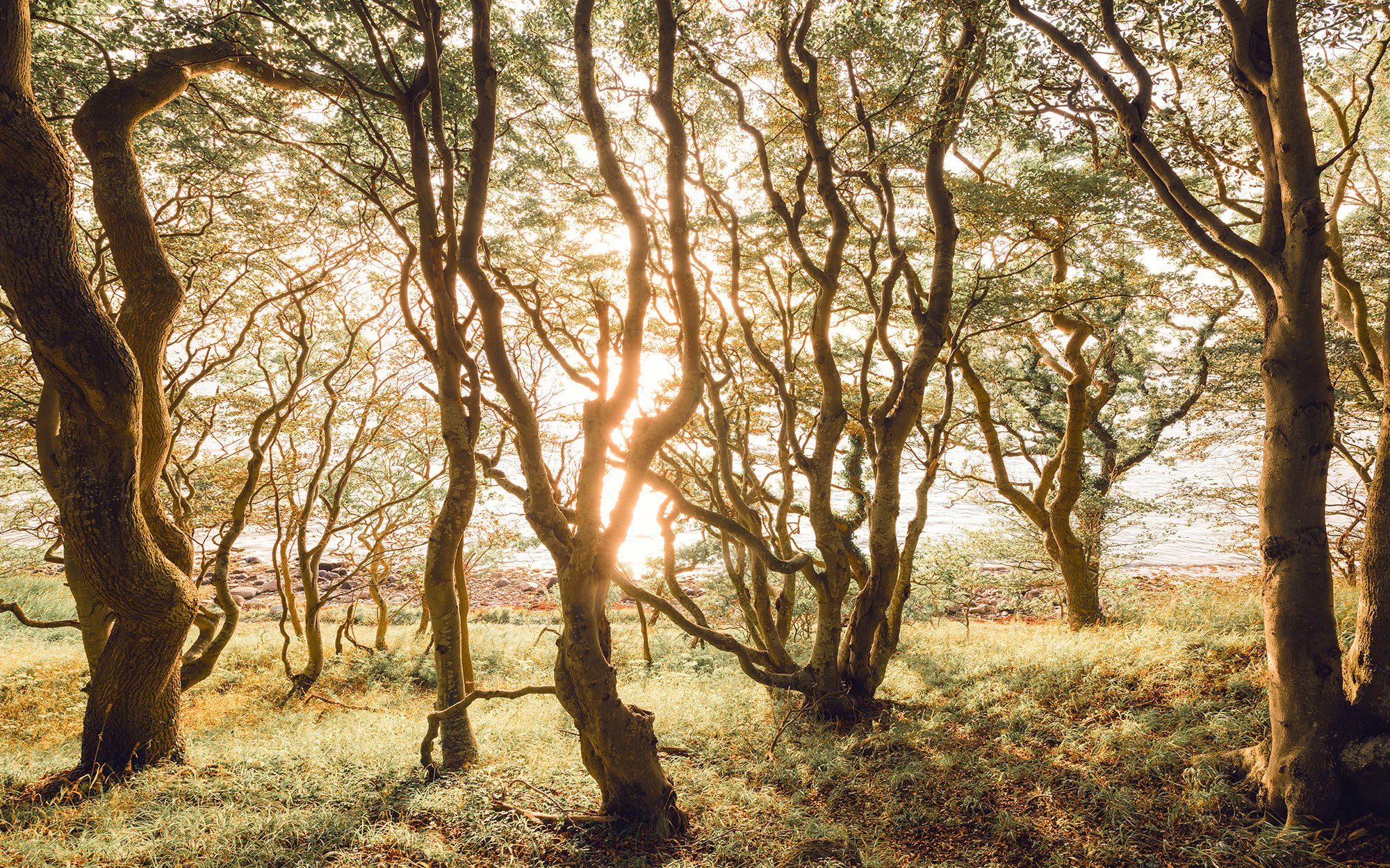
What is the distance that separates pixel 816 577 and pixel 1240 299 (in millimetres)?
9373

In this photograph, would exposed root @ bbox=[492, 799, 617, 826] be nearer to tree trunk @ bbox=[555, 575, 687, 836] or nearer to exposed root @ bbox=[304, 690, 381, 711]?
tree trunk @ bbox=[555, 575, 687, 836]

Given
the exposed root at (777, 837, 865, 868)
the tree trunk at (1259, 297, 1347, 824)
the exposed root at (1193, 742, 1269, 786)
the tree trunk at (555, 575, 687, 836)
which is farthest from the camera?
the tree trunk at (555, 575, 687, 836)

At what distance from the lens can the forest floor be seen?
3.08 meters

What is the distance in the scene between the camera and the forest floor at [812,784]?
3082mm

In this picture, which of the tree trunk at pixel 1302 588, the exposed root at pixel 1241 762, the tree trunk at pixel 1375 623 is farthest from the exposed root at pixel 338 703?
the tree trunk at pixel 1375 623

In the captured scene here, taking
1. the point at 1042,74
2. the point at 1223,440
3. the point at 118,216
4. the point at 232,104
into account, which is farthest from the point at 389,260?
the point at 1223,440

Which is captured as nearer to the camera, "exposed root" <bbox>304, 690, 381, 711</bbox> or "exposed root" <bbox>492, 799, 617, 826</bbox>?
"exposed root" <bbox>492, 799, 617, 826</bbox>

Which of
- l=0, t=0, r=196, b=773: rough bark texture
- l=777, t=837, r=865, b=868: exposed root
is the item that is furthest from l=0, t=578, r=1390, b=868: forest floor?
l=0, t=0, r=196, b=773: rough bark texture

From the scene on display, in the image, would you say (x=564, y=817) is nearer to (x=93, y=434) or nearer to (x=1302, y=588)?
(x=93, y=434)

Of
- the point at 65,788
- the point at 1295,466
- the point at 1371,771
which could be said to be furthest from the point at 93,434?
the point at 1371,771

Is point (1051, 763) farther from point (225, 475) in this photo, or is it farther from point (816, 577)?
point (225, 475)

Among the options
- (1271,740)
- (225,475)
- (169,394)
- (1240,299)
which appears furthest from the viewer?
(225,475)

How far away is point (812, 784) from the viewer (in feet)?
13.3

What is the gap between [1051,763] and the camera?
3904mm
